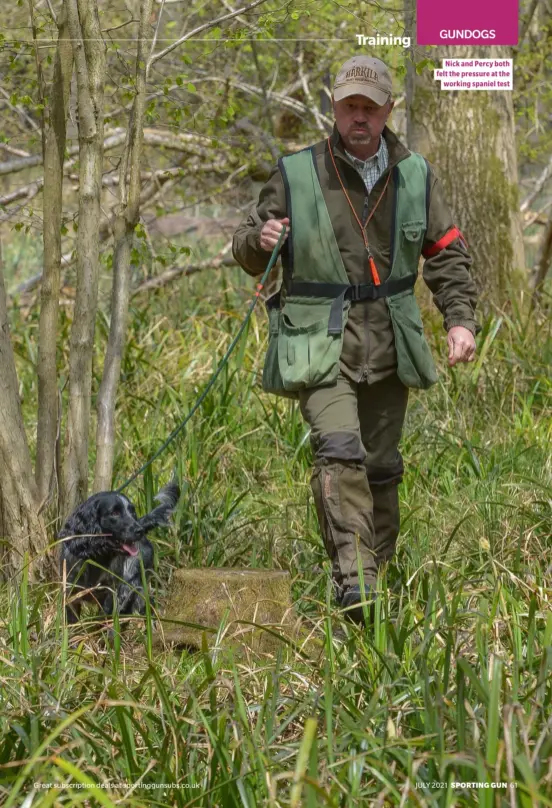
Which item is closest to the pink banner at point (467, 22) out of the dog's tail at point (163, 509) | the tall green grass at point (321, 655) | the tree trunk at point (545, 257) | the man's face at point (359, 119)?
the tree trunk at point (545, 257)

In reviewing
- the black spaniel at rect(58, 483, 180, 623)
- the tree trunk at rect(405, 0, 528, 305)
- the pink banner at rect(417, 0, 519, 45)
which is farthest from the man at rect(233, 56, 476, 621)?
the tree trunk at rect(405, 0, 528, 305)

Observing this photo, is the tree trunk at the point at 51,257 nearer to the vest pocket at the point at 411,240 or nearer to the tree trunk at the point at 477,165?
the vest pocket at the point at 411,240

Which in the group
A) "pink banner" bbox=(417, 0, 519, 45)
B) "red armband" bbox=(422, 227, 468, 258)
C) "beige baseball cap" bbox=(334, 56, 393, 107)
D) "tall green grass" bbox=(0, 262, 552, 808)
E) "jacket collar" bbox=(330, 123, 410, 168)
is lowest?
"tall green grass" bbox=(0, 262, 552, 808)

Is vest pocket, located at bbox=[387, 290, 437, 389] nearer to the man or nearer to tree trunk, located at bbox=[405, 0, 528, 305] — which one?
the man

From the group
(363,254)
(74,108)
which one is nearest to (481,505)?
(363,254)

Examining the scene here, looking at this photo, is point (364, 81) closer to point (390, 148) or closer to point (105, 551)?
point (390, 148)

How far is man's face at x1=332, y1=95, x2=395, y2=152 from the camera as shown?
446 cm

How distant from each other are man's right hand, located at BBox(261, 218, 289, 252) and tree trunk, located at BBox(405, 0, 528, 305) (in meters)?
4.02

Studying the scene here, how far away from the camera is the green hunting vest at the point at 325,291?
14.7 ft

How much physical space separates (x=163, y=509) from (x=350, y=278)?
1.23m

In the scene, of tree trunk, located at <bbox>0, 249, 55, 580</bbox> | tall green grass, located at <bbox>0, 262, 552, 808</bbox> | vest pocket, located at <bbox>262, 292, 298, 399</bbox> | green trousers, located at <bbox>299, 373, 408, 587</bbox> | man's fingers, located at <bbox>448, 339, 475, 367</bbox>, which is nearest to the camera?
tall green grass, located at <bbox>0, 262, 552, 808</bbox>

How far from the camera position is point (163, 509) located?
490 cm

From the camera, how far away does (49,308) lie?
5004mm

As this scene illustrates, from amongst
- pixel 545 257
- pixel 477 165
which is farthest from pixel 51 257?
pixel 545 257
